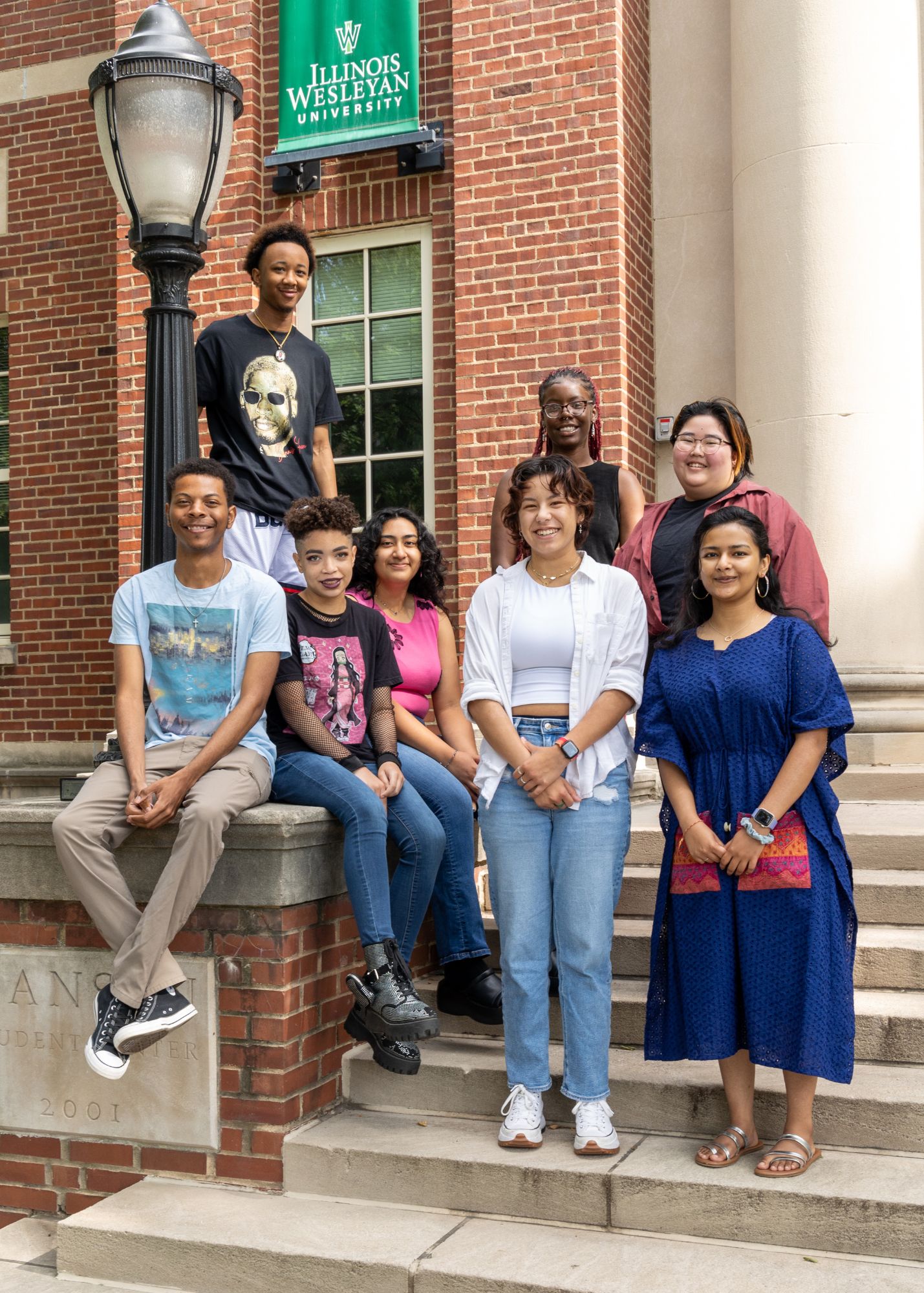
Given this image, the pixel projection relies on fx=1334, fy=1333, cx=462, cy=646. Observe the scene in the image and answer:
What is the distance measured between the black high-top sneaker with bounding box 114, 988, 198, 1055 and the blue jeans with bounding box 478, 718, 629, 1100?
0.95m

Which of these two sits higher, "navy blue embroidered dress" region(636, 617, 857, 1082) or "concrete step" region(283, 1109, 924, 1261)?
"navy blue embroidered dress" region(636, 617, 857, 1082)

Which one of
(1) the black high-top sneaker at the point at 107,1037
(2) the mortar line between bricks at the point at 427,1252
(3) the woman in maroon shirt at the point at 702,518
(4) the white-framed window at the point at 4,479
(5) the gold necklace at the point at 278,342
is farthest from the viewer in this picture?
(4) the white-framed window at the point at 4,479

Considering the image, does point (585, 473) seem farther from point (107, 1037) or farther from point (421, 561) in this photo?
point (107, 1037)

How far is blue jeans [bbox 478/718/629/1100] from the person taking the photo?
12.4 ft

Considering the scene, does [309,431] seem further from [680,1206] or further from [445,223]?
[445,223]

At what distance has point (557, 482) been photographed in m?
3.97

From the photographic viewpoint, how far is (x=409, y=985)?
4.00m

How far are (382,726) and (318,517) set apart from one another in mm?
728

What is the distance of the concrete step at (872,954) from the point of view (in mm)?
4262

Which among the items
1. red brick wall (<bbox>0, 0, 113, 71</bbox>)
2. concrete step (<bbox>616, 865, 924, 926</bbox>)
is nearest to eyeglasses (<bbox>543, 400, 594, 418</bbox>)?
concrete step (<bbox>616, 865, 924, 926</bbox>)

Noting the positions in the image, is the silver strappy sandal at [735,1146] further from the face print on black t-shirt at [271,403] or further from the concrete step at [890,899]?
the face print on black t-shirt at [271,403]

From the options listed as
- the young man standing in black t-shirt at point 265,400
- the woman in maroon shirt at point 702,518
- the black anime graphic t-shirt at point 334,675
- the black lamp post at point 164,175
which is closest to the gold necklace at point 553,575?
the woman in maroon shirt at point 702,518

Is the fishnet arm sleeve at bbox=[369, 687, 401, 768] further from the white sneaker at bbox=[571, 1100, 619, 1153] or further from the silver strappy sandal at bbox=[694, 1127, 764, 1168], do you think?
the silver strappy sandal at bbox=[694, 1127, 764, 1168]

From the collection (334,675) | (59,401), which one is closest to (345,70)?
(59,401)
